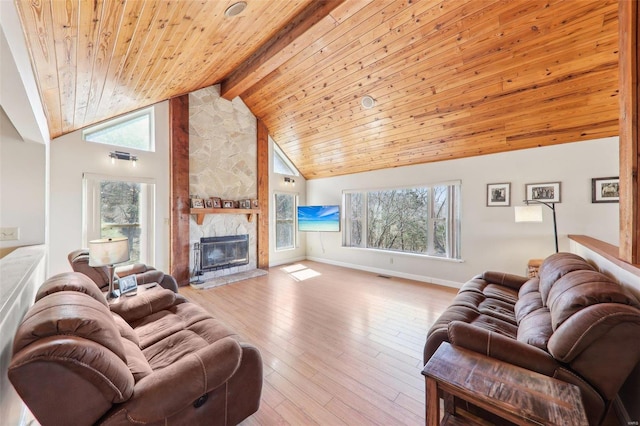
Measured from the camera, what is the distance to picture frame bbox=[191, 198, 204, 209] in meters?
4.67

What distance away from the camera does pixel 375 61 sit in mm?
3357

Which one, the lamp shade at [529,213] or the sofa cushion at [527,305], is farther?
the lamp shade at [529,213]

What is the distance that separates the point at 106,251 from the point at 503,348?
301cm

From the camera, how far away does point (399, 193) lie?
536 cm

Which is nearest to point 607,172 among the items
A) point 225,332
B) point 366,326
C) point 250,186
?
point 366,326

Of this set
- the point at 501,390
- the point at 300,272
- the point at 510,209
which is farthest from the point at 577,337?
the point at 300,272

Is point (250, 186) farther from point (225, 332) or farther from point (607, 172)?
point (607, 172)

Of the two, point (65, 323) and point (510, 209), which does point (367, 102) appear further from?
point (65, 323)

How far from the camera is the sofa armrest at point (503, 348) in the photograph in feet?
4.32

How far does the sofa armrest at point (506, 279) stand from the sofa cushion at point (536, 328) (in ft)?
3.45

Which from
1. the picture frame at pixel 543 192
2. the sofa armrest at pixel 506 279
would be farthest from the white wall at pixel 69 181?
the picture frame at pixel 543 192

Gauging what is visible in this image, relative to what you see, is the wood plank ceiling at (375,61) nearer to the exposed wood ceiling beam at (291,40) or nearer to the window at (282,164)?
the exposed wood ceiling beam at (291,40)

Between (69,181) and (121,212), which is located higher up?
(69,181)

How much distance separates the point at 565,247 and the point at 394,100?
3.24 m
